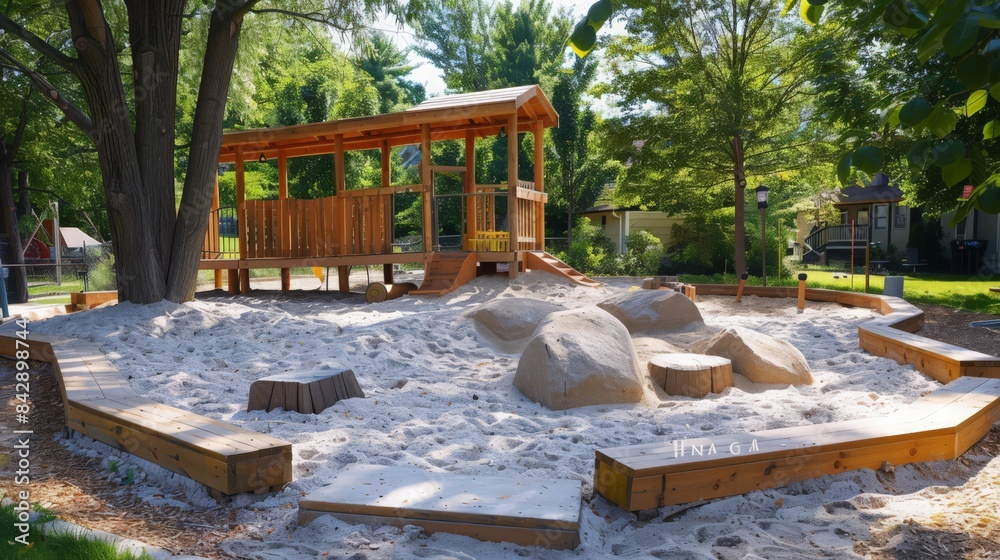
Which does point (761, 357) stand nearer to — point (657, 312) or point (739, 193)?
point (657, 312)

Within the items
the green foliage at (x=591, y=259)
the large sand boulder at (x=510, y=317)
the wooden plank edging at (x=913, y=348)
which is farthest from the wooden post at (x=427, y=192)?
the green foliage at (x=591, y=259)

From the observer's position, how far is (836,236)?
32281 mm

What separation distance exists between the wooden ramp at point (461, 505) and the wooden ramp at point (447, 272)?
841 cm

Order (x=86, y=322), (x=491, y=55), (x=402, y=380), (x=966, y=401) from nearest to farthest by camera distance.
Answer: (x=966, y=401) < (x=402, y=380) < (x=86, y=322) < (x=491, y=55)

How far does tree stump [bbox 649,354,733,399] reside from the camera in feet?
18.8

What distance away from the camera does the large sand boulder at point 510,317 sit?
25.4 feet

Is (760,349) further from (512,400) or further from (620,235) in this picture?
(620,235)

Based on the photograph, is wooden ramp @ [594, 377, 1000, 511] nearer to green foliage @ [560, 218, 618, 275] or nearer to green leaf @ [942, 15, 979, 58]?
green leaf @ [942, 15, 979, 58]

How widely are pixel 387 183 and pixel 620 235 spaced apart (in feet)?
49.4

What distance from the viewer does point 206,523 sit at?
319 centimetres

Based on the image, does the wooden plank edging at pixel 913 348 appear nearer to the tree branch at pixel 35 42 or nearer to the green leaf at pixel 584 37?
the green leaf at pixel 584 37

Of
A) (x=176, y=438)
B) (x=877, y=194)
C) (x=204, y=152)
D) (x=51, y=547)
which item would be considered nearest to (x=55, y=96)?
(x=204, y=152)

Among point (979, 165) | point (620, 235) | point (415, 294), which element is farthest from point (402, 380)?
point (620, 235)

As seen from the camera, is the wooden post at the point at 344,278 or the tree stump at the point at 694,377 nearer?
the tree stump at the point at 694,377
